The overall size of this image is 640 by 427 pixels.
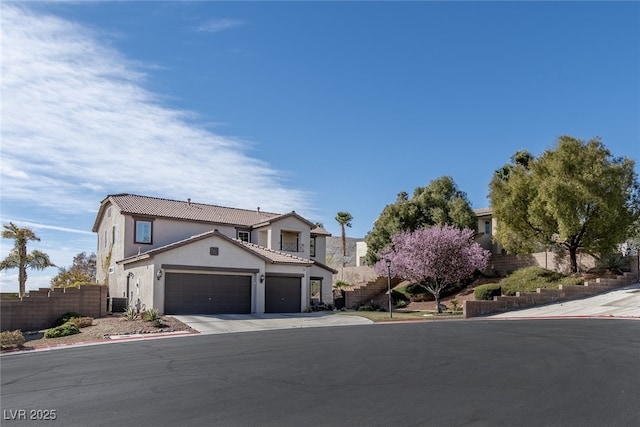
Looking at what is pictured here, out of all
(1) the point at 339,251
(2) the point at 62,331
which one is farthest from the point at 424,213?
(1) the point at 339,251

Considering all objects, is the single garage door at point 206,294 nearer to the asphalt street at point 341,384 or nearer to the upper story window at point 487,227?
the asphalt street at point 341,384

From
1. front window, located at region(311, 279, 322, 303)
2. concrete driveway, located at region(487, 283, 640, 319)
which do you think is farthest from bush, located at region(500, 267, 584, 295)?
front window, located at region(311, 279, 322, 303)

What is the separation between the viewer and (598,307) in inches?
1126

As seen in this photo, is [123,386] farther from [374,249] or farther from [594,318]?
[374,249]

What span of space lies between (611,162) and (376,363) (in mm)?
30334

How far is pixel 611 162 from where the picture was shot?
36406mm

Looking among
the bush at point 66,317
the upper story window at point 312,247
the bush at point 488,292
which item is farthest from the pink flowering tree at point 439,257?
the bush at point 66,317

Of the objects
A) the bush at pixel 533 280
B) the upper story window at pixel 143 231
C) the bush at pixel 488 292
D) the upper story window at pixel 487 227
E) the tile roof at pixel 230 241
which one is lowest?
the bush at pixel 488 292

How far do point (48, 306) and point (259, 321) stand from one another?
10.7 meters

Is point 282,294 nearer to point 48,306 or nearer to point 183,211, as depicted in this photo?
point 183,211

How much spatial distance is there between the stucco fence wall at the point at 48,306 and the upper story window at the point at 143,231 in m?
6.99

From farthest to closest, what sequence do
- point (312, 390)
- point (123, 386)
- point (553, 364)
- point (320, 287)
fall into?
point (320, 287), point (553, 364), point (123, 386), point (312, 390)

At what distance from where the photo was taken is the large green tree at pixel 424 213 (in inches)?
1726

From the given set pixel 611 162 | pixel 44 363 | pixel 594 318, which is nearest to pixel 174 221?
pixel 44 363
